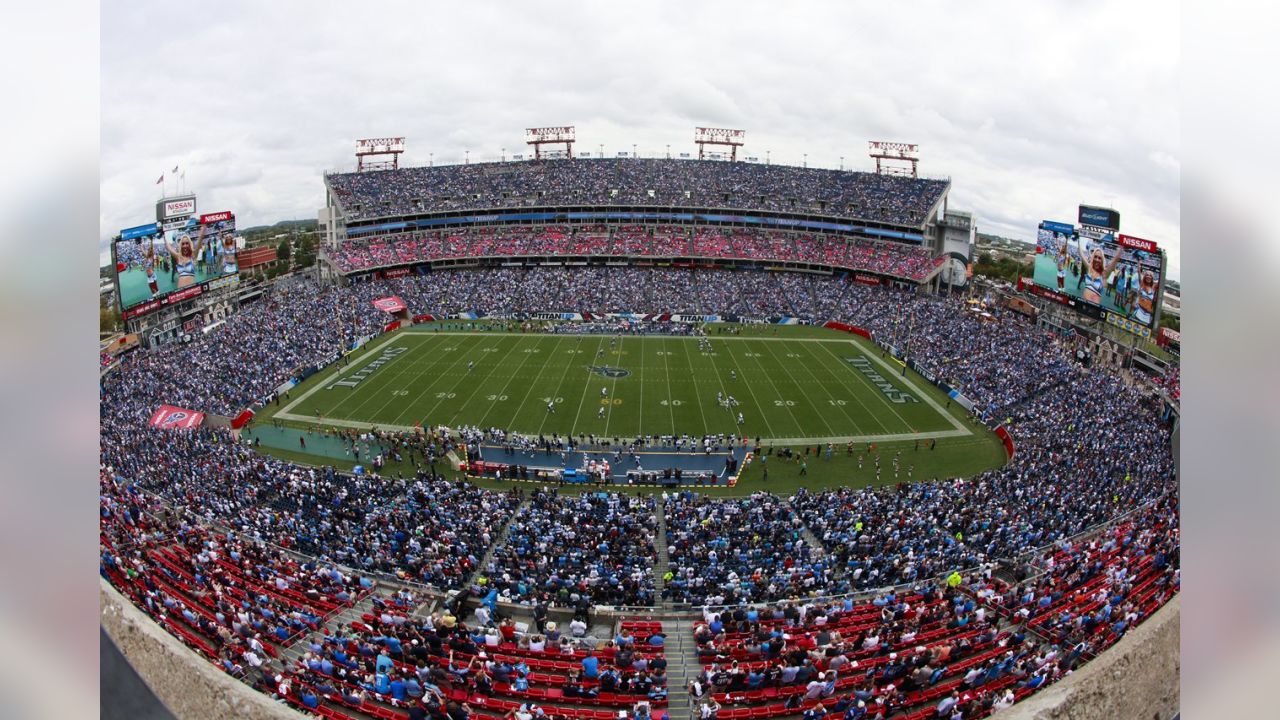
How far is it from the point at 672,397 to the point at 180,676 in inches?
1077

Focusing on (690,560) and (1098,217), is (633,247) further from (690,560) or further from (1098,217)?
(690,560)

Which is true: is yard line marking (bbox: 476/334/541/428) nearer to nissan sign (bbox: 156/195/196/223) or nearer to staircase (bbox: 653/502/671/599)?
staircase (bbox: 653/502/671/599)

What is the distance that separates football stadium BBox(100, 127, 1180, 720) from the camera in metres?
13.8

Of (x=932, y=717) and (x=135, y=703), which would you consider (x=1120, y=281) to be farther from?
(x=135, y=703)

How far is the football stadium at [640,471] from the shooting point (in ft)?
45.3

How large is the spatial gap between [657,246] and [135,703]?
61.7 metres

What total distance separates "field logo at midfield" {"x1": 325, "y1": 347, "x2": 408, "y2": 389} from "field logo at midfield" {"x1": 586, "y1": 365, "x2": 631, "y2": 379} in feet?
42.7

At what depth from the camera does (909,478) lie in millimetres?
28109

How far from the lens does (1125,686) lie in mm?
12672

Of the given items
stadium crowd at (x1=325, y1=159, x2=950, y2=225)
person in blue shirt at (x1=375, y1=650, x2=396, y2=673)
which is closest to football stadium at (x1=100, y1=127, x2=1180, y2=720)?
person in blue shirt at (x1=375, y1=650, x2=396, y2=673)

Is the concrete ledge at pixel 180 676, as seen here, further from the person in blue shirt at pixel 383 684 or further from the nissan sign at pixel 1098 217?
the nissan sign at pixel 1098 217

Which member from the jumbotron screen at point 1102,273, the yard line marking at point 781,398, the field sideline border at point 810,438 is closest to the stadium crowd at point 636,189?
the jumbotron screen at point 1102,273

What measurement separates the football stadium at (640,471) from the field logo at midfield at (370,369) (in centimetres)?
37

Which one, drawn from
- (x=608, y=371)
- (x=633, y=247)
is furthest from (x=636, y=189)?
(x=608, y=371)
